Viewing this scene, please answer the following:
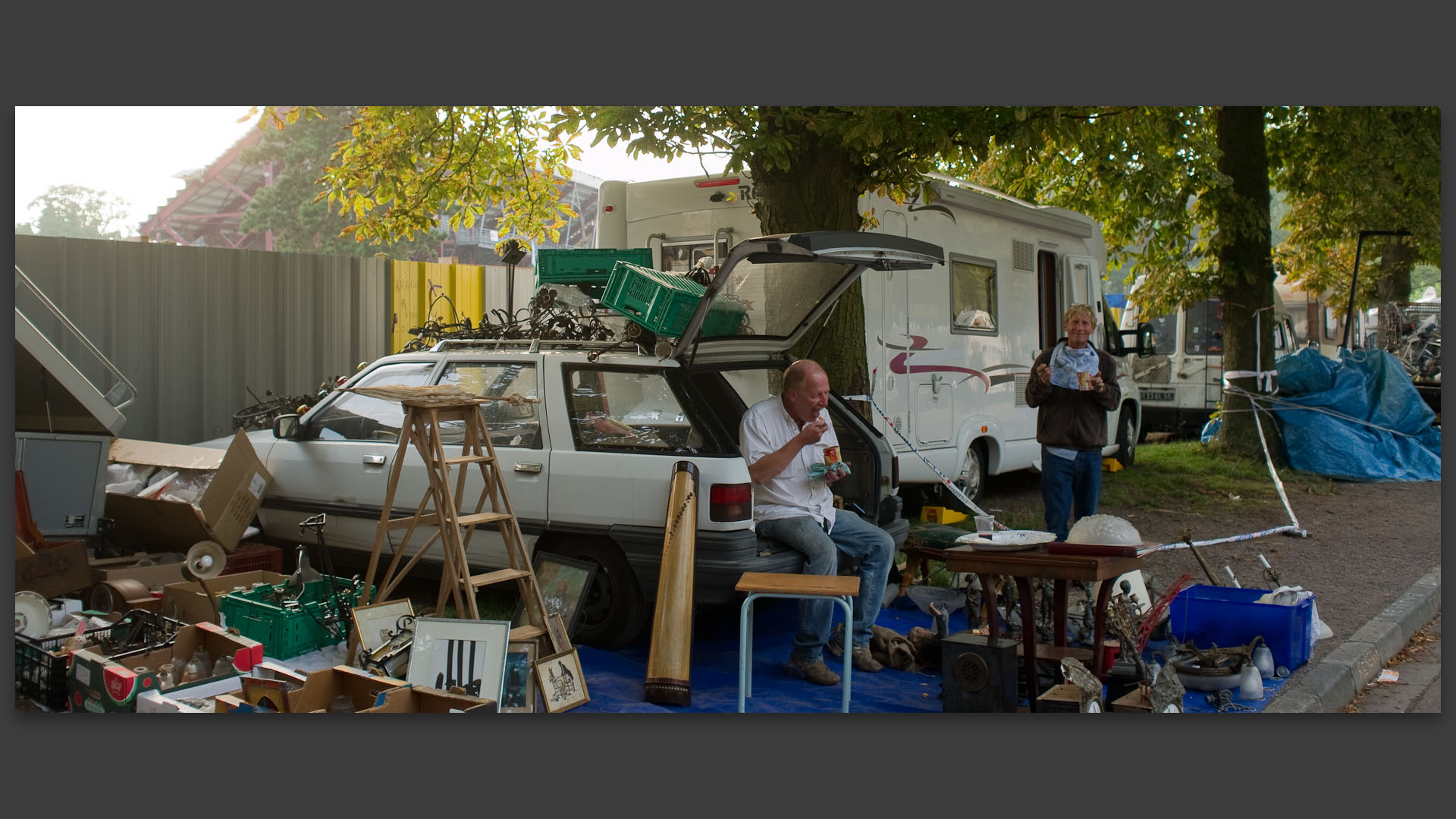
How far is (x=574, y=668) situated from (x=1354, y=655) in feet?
12.7

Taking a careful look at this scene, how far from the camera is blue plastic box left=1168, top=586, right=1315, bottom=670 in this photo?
553cm

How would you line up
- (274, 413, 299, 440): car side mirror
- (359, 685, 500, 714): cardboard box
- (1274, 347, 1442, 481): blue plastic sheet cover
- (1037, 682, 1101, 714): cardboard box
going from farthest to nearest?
1. (1274, 347, 1442, 481): blue plastic sheet cover
2. (274, 413, 299, 440): car side mirror
3. (1037, 682, 1101, 714): cardboard box
4. (359, 685, 500, 714): cardboard box

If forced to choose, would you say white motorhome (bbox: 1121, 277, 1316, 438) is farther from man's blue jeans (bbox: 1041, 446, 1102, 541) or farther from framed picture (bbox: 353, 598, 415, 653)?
framed picture (bbox: 353, 598, 415, 653)

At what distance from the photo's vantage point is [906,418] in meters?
8.95

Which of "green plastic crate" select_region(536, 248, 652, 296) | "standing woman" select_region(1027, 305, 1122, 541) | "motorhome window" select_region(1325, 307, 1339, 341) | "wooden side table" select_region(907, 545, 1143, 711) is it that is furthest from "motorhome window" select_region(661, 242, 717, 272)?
"motorhome window" select_region(1325, 307, 1339, 341)

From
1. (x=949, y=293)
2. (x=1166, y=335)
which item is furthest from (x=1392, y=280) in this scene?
(x=949, y=293)

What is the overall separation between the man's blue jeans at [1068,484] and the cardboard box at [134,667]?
4546mm

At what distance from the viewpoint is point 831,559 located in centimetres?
544

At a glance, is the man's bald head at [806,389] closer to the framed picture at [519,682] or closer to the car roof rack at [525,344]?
the car roof rack at [525,344]

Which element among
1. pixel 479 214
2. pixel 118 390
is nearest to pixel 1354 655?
pixel 118 390

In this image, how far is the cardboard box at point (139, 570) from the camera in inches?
230

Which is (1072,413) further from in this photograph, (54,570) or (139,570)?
(54,570)

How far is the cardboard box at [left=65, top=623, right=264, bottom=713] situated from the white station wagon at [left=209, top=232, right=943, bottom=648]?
124cm

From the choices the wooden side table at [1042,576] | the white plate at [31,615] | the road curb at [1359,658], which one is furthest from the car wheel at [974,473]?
the white plate at [31,615]
